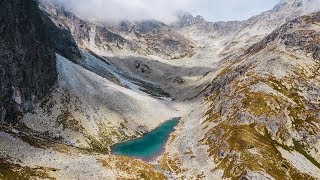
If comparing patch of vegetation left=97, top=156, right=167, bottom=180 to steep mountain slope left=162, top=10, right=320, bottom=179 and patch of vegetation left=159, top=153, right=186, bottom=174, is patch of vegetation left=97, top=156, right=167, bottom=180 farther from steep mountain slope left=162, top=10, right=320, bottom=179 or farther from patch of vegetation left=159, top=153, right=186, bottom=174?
steep mountain slope left=162, top=10, right=320, bottom=179

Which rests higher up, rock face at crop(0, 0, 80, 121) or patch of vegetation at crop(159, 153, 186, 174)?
rock face at crop(0, 0, 80, 121)

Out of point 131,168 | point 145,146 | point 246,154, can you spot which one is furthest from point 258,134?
point 131,168

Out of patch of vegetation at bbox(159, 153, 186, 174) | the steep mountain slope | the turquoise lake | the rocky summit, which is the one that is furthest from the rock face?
the steep mountain slope

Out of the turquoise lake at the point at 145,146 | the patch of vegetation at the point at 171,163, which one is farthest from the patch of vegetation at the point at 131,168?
the turquoise lake at the point at 145,146

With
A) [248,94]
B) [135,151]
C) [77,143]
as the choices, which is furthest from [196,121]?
[77,143]

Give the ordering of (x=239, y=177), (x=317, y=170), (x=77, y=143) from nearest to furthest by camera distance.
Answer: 1. (x=239, y=177)
2. (x=317, y=170)
3. (x=77, y=143)

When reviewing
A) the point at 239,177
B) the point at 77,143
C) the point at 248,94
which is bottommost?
the point at 77,143

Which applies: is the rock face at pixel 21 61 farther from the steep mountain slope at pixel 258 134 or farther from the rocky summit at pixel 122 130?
the steep mountain slope at pixel 258 134

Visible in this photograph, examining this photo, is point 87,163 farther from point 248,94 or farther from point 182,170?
point 248,94
